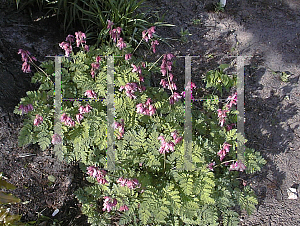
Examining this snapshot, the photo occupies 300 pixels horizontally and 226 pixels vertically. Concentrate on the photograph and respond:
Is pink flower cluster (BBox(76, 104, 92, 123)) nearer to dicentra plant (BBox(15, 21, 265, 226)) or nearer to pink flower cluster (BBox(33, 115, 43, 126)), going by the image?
dicentra plant (BBox(15, 21, 265, 226))

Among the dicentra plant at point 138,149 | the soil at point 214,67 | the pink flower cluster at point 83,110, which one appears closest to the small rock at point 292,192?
the soil at point 214,67

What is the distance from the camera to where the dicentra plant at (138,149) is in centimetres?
247

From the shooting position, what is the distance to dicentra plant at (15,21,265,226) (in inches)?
97.3

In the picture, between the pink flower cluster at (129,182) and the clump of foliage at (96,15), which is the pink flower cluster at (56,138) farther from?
the clump of foliage at (96,15)

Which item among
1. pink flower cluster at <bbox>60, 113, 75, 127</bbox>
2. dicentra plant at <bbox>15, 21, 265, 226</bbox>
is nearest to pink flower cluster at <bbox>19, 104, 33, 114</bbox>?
dicentra plant at <bbox>15, 21, 265, 226</bbox>

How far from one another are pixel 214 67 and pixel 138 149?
2.16 meters

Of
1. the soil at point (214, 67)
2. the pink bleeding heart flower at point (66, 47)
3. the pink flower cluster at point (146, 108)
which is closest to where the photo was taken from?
the pink flower cluster at point (146, 108)

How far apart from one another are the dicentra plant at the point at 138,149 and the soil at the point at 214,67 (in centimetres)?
45

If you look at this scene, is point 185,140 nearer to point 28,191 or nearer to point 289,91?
point 28,191

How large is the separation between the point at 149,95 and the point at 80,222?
1.59 metres

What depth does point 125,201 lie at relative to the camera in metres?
2.56

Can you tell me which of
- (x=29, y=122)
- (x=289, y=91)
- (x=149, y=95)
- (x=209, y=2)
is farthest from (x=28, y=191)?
(x=209, y=2)

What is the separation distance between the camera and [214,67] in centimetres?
419

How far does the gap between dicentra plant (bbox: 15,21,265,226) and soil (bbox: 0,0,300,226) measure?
1.48 ft
